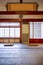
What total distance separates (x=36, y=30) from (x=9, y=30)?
194 centimetres

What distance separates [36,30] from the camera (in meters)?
9.90

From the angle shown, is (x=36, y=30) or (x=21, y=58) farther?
(x=36, y=30)

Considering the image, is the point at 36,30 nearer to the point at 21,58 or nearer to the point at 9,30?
the point at 9,30

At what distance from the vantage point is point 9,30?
9.81m

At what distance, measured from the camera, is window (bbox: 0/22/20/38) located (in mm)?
9648

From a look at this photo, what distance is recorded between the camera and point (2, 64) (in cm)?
241

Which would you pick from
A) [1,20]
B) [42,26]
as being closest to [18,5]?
[1,20]

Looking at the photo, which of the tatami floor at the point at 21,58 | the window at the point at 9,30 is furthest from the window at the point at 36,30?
the tatami floor at the point at 21,58

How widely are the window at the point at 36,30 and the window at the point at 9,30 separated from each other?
0.99 metres

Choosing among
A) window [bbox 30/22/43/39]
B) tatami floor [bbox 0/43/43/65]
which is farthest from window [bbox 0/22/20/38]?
tatami floor [bbox 0/43/43/65]

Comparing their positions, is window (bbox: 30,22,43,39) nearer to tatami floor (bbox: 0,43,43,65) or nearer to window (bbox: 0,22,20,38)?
window (bbox: 0,22,20,38)

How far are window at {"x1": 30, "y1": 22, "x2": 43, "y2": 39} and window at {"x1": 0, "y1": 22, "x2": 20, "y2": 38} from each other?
989 millimetres

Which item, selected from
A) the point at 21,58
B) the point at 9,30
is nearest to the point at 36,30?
the point at 9,30

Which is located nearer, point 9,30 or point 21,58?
point 21,58
